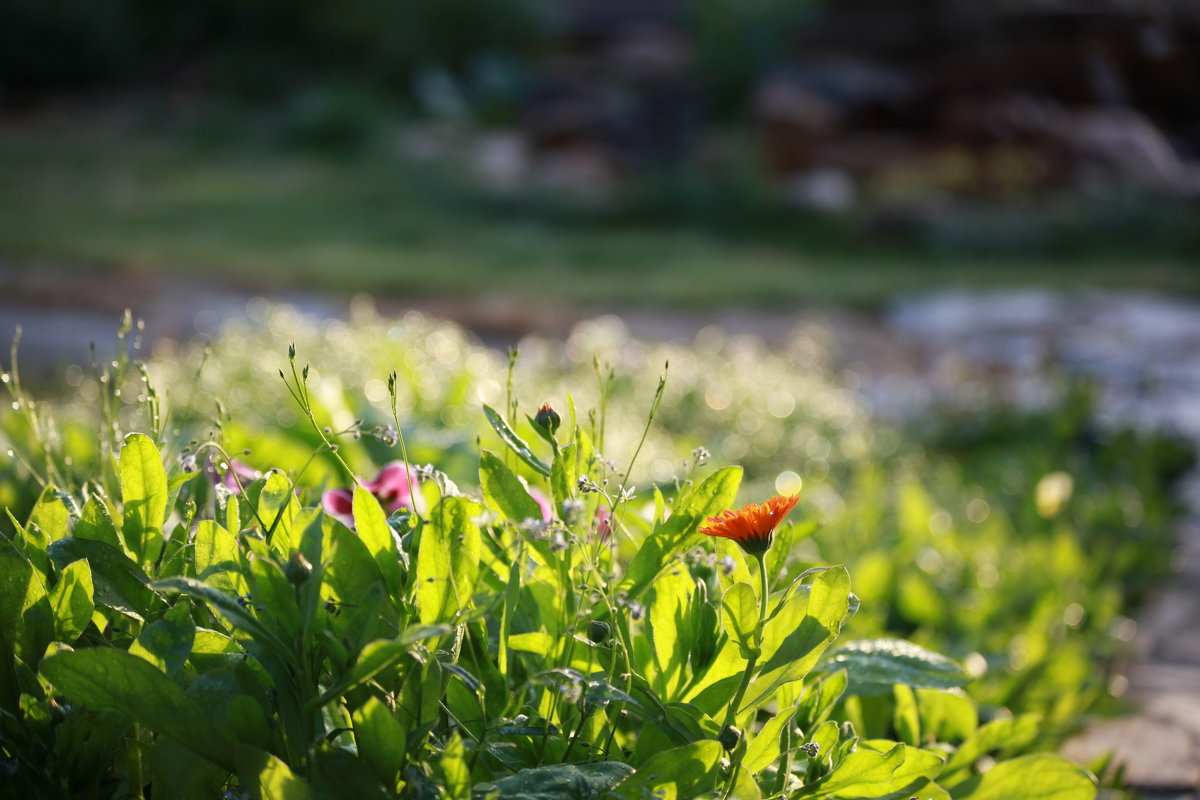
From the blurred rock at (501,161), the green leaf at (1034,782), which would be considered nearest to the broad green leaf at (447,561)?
the green leaf at (1034,782)

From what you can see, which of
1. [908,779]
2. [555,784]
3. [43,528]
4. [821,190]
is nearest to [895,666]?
[908,779]

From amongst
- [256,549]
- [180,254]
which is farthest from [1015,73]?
[256,549]

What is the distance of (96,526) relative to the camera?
3.57ft

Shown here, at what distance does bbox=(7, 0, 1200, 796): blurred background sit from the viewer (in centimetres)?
266

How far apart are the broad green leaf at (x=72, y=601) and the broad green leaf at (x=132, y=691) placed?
13 centimetres

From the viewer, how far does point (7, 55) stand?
55.4ft

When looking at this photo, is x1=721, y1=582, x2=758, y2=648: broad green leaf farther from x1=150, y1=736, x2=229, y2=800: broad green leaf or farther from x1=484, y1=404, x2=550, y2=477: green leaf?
x1=150, y1=736, x2=229, y2=800: broad green leaf

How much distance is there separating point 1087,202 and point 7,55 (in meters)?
15.4

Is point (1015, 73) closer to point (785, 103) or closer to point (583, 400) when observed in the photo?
point (785, 103)

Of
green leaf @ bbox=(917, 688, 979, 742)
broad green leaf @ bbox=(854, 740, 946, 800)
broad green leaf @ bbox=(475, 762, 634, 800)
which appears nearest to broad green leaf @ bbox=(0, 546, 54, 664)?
broad green leaf @ bbox=(475, 762, 634, 800)

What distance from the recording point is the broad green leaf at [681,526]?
1072mm

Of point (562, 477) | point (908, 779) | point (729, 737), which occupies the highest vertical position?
point (562, 477)

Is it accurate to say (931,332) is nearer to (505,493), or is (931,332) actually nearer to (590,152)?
(505,493)

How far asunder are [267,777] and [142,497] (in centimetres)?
34
